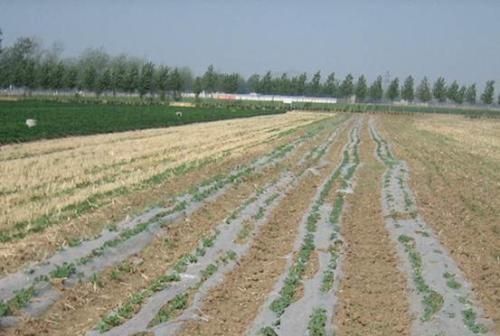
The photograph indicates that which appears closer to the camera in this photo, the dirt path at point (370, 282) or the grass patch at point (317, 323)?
the grass patch at point (317, 323)

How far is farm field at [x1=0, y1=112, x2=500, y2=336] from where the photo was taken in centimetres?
685

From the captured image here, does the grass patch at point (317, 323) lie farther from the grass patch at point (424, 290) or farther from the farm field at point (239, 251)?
the grass patch at point (424, 290)

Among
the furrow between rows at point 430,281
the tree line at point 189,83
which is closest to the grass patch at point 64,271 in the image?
the furrow between rows at point 430,281

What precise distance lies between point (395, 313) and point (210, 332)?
2.29 m

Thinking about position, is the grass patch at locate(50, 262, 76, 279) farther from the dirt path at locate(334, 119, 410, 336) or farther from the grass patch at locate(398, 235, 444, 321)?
the grass patch at locate(398, 235, 444, 321)

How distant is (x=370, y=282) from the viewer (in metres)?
8.57

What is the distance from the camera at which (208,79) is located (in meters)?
134

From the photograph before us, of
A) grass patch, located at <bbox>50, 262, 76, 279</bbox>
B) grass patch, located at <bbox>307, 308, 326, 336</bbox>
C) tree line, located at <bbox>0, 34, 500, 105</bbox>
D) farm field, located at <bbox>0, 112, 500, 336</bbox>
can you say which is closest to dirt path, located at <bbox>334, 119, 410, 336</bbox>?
farm field, located at <bbox>0, 112, 500, 336</bbox>

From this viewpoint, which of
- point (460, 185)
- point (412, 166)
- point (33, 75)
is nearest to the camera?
point (460, 185)

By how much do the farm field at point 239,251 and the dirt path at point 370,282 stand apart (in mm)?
28

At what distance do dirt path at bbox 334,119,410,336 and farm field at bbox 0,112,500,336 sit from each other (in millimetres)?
28

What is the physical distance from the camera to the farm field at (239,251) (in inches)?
270

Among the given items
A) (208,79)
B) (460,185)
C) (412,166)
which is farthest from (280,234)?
(208,79)

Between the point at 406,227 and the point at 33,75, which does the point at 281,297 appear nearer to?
the point at 406,227
